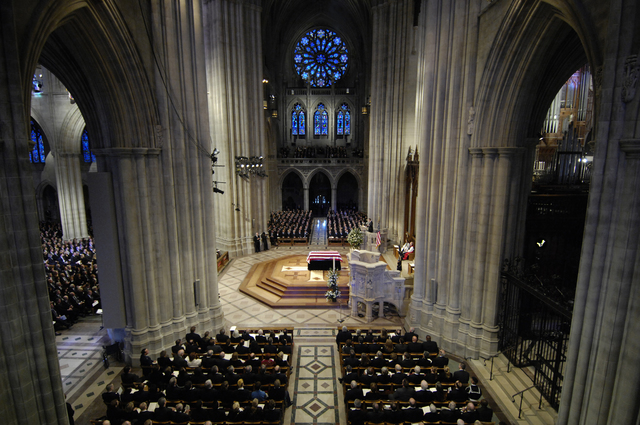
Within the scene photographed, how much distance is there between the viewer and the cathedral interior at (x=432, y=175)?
5262 millimetres

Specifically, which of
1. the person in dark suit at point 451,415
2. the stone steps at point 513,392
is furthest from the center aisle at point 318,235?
the person in dark suit at point 451,415

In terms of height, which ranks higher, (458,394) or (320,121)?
(320,121)

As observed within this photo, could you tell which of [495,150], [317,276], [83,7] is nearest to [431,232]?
[495,150]

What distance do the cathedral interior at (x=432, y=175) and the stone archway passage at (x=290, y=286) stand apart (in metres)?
3.47

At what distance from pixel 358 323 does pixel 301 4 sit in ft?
118

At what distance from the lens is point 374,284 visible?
43.2 feet

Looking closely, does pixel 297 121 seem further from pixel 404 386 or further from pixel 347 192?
pixel 404 386

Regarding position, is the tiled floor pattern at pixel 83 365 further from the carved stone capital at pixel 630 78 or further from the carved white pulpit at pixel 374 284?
the carved stone capital at pixel 630 78

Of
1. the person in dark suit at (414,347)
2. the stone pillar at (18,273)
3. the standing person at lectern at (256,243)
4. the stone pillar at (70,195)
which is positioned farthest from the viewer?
the stone pillar at (70,195)

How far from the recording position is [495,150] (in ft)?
31.2

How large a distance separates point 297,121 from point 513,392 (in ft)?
117

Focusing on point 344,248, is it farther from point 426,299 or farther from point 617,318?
point 617,318

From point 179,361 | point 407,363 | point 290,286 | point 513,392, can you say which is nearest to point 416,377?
point 407,363

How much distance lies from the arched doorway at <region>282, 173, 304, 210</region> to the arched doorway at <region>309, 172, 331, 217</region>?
1528 mm
